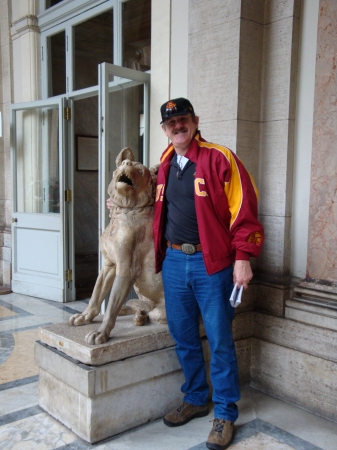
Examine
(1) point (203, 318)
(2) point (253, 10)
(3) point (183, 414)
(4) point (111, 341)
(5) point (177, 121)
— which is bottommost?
(3) point (183, 414)

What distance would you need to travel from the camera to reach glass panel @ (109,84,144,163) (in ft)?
13.4

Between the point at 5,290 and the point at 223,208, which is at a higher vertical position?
the point at 223,208

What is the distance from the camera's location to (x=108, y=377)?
2.45 metres

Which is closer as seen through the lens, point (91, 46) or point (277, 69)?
point (277, 69)

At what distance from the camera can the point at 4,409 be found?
2854 millimetres

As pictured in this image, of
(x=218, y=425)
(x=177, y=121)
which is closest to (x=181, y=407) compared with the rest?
(x=218, y=425)

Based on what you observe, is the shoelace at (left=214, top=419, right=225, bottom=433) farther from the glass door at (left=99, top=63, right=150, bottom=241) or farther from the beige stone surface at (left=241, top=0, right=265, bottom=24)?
the beige stone surface at (left=241, top=0, right=265, bottom=24)

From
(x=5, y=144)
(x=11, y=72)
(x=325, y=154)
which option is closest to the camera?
(x=325, y=154)

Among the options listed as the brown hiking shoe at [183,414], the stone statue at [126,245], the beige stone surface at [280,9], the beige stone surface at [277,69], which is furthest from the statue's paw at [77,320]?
the beige stone surface at [280,9]

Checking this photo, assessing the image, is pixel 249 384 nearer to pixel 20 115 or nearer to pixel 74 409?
pixel 74 409

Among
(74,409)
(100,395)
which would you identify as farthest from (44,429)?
(100,395)

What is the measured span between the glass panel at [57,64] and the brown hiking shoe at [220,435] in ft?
14.7

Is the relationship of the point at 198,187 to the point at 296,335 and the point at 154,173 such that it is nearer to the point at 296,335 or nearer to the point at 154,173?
the point at 154,173

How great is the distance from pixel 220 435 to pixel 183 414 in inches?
12.0
